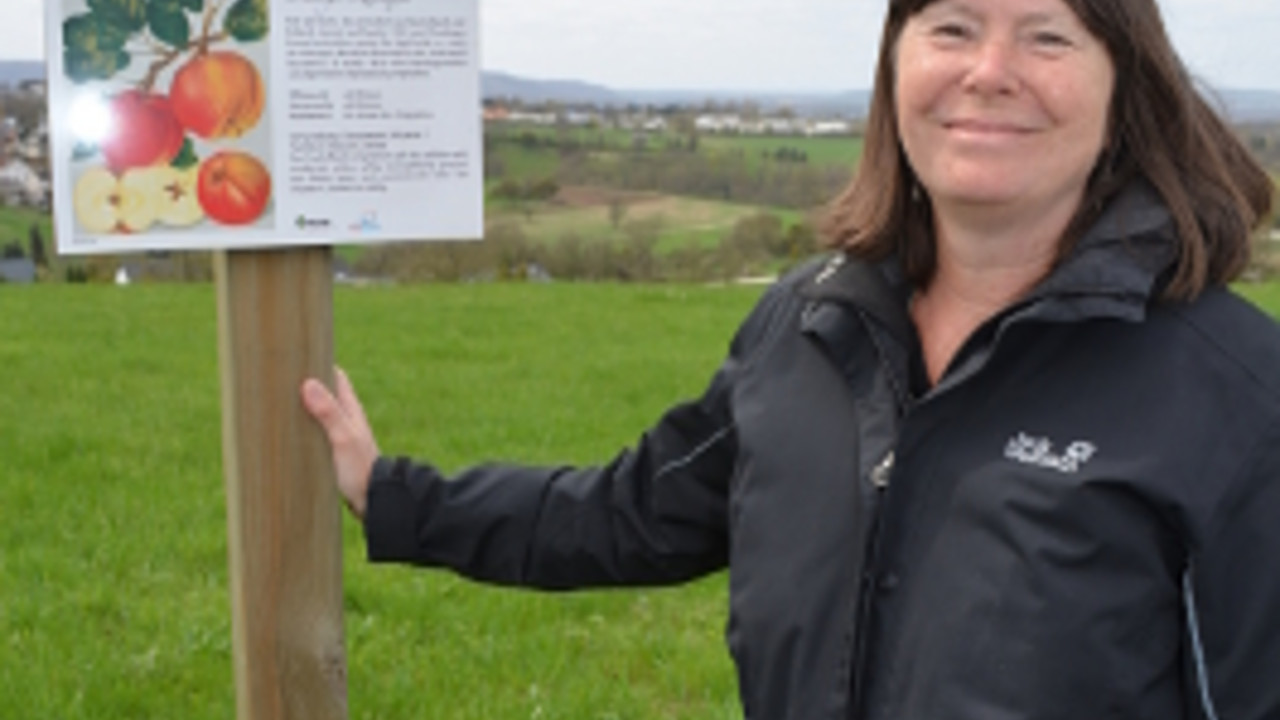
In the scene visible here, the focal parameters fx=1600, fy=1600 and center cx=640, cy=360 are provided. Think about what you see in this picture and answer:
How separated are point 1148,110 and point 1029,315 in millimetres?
391

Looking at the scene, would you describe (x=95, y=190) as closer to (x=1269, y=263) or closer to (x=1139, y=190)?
(x=1139, y=190)

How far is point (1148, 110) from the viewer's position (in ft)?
7.51

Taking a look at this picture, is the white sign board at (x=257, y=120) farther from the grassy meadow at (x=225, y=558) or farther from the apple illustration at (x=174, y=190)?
the grassy meadow at (x=225, y=558)

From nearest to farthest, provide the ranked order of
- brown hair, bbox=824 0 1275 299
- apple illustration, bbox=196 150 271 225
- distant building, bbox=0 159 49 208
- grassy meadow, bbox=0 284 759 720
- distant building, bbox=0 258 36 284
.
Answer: brown hair, bbox=824 0 1275 299
apple illustration, bbox=196 150 271 225
distant building, bbox=0 159 49 208
grassy meadow, bbox=0 284 759 720
distant building, bbox=0 258 36 284

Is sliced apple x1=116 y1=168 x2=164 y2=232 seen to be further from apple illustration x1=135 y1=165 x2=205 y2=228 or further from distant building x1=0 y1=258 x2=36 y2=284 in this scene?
distant building x1=0 y1=258 x2=36 y2=284

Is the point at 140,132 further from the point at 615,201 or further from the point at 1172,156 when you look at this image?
the point at 615,201

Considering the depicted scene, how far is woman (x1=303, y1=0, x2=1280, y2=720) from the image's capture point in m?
2.09

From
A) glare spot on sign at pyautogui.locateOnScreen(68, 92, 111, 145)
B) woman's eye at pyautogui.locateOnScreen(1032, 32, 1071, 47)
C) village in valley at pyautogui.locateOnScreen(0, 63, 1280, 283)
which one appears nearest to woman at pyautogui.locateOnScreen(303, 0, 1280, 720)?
woman's eye at pyautogui.locateOnScreen(1032, 32, 1071, 47)

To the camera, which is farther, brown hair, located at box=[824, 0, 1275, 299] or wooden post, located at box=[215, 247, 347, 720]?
wooden post, located at box=[215, 247, 347, 720]

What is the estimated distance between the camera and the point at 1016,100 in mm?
2262

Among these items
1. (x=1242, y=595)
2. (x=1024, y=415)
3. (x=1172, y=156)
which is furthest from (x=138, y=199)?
(x=1242, y=595)

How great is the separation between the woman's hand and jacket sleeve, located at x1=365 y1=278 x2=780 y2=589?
0.09ft

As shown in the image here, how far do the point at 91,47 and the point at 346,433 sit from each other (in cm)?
78

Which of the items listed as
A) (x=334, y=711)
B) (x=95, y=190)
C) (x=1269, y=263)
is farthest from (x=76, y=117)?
(x=1269, y=263)
